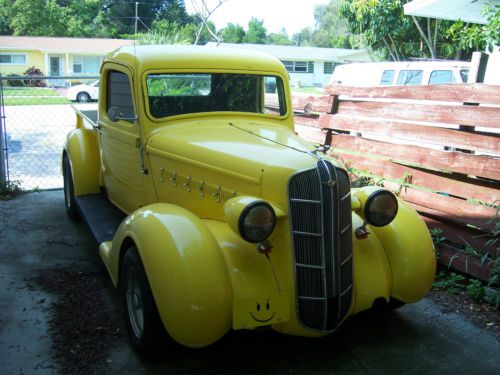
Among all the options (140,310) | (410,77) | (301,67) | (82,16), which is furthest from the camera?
(301,67)

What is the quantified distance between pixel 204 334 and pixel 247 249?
0.54m

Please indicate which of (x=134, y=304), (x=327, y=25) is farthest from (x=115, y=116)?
(x=327, y=25)

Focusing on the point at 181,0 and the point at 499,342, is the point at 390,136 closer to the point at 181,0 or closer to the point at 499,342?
the point at 499,342

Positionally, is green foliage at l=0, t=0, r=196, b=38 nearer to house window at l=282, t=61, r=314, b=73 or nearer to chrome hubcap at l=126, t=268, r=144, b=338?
house window at l=282, t=61, r=314, b=73

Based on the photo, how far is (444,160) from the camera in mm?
4852

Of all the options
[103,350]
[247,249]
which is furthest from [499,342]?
[103,350]

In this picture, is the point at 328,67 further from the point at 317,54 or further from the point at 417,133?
the point at 417,133

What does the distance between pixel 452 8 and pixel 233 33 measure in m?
39.6

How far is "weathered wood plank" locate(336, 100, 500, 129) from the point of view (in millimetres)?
4523

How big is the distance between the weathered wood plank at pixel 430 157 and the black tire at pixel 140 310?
3136 mm

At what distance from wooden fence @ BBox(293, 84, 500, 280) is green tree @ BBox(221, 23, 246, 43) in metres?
41.7

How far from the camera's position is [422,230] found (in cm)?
345

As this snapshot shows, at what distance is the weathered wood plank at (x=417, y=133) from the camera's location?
458 cm

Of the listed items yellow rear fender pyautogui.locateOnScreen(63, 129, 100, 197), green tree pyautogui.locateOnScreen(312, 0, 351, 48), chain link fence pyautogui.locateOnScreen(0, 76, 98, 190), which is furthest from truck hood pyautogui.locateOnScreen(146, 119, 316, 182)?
green tree pyautogui.locateOnScreen(312, 0, 351, 48)
